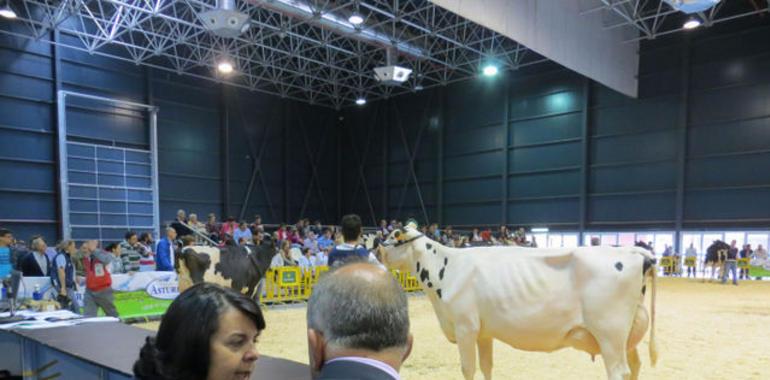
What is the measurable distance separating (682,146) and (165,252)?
1970 cm

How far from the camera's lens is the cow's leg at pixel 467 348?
408 centimetres

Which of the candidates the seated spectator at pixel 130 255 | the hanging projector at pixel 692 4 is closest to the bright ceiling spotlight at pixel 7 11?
the seated spectator at pixel 130 255

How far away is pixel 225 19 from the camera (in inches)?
526

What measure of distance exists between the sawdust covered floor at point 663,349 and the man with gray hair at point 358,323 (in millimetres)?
4882

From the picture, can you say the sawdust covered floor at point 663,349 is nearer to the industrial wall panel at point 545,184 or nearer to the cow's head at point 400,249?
the cow's head at point 400,249

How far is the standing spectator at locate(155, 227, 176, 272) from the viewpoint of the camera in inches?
407

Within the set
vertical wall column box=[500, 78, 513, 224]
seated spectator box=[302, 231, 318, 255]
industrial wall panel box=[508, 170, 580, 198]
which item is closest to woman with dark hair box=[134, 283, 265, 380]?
seated spectator box=[302, 231, 318, 255]

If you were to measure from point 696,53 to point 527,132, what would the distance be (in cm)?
774

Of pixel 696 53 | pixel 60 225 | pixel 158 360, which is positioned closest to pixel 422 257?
pixel 158 360

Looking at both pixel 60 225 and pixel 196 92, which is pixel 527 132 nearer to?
pixel 196 92

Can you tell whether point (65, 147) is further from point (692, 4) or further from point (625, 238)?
point (625, 238)

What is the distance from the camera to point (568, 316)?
380cm

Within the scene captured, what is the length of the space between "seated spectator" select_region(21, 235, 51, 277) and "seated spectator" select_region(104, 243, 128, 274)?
1081 millimetres

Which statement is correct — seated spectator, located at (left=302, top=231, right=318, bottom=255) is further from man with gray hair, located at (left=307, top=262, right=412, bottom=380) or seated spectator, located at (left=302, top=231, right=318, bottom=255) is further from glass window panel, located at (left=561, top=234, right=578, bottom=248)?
man with gray hair, located at (left=307, top=262, right=412, bottom=380)
